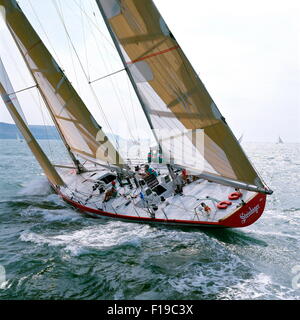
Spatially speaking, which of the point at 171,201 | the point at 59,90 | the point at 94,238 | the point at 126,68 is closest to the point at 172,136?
the point at 126,68

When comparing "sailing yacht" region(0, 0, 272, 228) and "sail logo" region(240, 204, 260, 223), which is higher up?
"sailing yacht" region(0, 0, 272, 228)

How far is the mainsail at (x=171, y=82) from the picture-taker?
27.6 feet

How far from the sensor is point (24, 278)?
7711 mm

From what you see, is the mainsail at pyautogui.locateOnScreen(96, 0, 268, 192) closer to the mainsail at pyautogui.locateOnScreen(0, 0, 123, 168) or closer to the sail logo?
the sail logo

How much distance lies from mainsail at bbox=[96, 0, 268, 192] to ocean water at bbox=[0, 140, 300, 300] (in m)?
2.62

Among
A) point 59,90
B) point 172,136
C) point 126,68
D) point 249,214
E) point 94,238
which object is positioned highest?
point 59,90

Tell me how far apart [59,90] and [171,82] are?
821 cm

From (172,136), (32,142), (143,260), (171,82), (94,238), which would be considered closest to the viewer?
(143,260)

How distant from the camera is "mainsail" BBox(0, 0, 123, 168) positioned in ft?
44.1

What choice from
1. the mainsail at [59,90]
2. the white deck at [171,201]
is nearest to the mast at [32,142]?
the white deck at [171,201]

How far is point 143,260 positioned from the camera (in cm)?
866

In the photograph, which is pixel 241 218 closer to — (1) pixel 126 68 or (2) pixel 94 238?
(2) pixel 94 238

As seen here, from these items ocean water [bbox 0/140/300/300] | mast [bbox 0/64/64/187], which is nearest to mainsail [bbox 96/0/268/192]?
ocean water [bbox 0/140/300/300]
